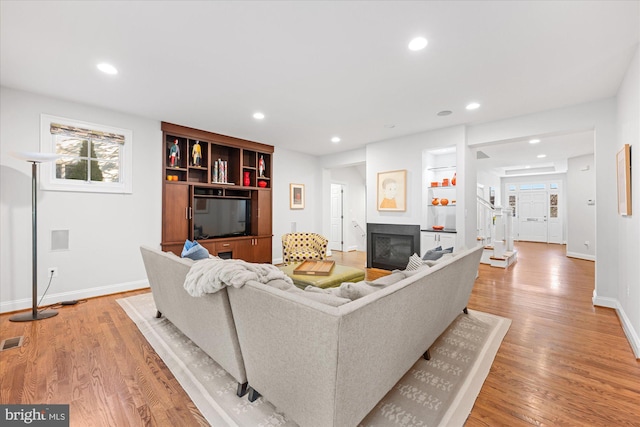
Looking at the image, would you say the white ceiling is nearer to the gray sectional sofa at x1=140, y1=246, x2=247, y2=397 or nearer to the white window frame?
the white window frame

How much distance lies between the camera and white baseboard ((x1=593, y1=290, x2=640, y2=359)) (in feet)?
7.37

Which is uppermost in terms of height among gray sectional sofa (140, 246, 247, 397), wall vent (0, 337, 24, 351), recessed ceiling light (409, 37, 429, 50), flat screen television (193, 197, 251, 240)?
recessed ceiling light (409, 37, 429, 50)

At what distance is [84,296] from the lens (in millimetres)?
3568

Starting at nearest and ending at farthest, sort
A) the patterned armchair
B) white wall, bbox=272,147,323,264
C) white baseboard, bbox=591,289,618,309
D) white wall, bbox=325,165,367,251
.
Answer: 1. white baseboard, bbox=591,289,618,309
2. the patterned armchair
3. white wall, bbox=272,147,323,264
4. white wall, bbox=325,165,367,251

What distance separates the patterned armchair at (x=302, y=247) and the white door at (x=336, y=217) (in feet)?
10.6

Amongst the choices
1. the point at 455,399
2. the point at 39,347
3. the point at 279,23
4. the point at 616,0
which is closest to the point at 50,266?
the point at 39,347

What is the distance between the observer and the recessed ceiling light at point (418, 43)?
2.17 meters

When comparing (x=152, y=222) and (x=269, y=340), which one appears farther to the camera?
(x=152, y=222)

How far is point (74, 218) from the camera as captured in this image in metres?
3.52

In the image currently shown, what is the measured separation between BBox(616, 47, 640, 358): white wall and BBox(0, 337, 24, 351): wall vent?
5.25 metres

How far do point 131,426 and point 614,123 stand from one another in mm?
5477

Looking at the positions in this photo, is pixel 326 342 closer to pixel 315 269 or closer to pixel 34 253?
pixel 315 269

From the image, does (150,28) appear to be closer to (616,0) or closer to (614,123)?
(616,0)

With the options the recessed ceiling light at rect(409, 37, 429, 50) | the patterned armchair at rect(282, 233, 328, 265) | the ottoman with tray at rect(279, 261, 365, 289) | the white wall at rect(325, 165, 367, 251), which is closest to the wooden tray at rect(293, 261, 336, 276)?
the ottoman with tray at rect(279, 261, 365, 289)
